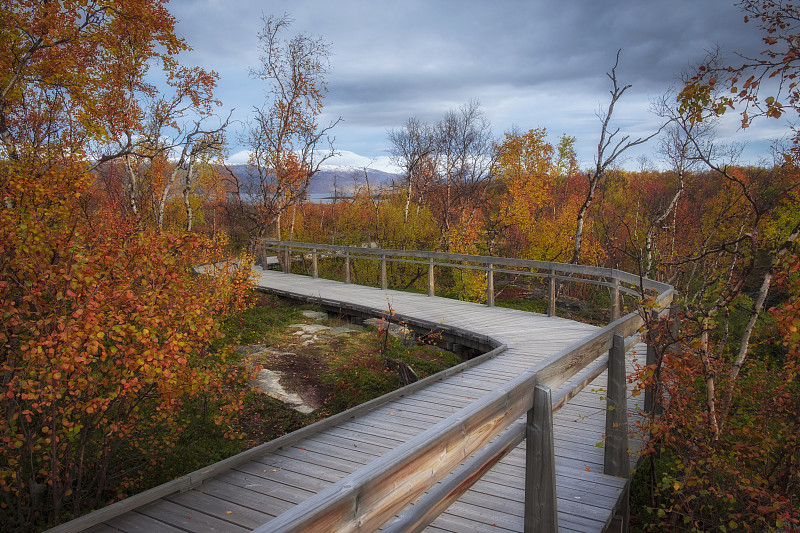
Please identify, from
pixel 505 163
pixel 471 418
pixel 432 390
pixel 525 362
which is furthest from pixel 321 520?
pixel 505 163

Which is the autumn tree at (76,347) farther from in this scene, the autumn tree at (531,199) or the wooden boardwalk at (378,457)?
the autumn tree at (531,199)

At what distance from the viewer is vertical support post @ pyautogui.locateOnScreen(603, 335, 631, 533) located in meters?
3.34

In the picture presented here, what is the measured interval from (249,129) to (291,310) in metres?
9.32

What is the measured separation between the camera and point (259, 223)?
1698 cm

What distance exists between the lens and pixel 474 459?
7.09 feet

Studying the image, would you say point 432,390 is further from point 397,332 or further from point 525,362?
point 397,332

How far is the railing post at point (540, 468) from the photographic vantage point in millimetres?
2221

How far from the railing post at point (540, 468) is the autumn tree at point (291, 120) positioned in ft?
52.8

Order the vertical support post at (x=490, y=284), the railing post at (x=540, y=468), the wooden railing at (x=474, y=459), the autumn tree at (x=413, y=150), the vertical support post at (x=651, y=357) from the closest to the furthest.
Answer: the wooden railing at (x=474, y=459) < the railing post at (x=540, y=468) < the vertical support post at (x=651, y=357) < the vertical support post at (x=490, y=284) < the autumn tree at (x=413, y=150)

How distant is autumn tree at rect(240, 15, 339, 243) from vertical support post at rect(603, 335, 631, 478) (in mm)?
15306

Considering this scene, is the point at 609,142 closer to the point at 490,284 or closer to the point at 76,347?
the point at 490,284

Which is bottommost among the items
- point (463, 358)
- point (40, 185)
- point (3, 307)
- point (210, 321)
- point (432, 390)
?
point (463, 358)

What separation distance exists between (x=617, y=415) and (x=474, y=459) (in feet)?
5.43

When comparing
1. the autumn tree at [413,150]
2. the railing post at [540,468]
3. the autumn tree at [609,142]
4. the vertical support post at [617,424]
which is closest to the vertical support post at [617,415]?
the vertical support post at [617,424]
